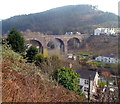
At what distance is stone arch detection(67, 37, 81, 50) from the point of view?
58.2 ft

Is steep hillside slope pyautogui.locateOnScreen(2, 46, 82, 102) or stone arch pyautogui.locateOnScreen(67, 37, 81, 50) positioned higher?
stone arch pyautogui.locateOnScreen(67, 37, 81, 50)

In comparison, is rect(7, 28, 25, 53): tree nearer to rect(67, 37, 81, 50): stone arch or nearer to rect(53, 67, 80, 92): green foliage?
rect(53, 67, 80, 92): green foliage

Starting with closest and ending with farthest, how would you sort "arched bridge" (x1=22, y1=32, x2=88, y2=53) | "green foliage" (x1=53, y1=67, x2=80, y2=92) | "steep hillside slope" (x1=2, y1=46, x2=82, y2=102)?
"steep hillside slope" (x1=2, y1=46, x2=82, y2=102), "green foliage" (x1=53, y1=67, x2=80, y2=92), "arched bridge" (x1=22, y1=32, x2=88, y2=53)

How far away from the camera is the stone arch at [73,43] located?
17.7m

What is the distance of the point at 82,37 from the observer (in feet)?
61.0

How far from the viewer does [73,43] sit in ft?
60.7

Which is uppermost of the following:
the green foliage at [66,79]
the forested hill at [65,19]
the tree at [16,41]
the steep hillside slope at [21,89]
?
the forested hill at [65,19]

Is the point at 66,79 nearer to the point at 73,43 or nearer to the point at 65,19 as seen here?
the point at 73,43

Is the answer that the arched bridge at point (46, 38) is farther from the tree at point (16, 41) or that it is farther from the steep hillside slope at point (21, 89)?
the steep hillside slope at point (21, 89)

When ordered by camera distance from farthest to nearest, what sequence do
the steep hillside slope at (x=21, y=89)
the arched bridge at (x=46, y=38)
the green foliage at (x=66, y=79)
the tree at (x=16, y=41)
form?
the arched bridge at (x=46, y=38)
the tree at (x=16, y=41)
the green foliage at (x=66, y=79)
the steep hillside slope at (x=21, y=89)

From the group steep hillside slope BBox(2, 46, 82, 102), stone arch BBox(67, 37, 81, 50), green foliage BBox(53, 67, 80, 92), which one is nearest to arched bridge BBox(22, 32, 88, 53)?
stone arch BBox(67, 37, 81, 50)

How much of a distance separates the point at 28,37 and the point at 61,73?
31.0 ft

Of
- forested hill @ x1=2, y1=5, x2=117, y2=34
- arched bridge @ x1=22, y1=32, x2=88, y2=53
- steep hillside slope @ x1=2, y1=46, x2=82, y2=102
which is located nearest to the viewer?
steep hillside slope @ x1=2, y1=46, x2=82, y2=102

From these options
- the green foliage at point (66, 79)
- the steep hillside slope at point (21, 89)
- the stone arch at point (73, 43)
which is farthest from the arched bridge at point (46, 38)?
the steep hillside slope at point (21, 89)
